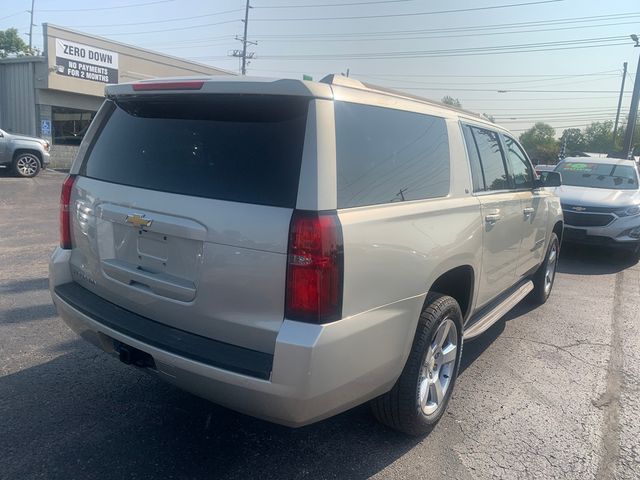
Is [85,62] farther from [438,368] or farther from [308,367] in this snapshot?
[308,367]

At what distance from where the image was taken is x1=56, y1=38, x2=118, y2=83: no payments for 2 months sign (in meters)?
21.2

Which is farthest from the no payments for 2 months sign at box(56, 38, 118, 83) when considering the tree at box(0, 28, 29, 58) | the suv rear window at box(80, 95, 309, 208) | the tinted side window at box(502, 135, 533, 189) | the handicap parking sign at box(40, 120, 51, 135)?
the tree at box(0, 28, 29, 58)

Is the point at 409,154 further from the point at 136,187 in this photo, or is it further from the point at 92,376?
the point at 92,376

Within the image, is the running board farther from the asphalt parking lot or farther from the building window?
the building window

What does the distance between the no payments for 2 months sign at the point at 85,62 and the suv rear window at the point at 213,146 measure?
21.2 meters

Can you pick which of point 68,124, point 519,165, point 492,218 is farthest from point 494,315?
point 68,124

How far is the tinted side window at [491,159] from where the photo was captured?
3.98m

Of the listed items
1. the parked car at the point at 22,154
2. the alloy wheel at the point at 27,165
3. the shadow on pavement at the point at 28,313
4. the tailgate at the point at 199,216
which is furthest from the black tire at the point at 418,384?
the alloy wheel at the point at 27,165

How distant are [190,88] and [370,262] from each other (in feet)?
4.12

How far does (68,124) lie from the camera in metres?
23.2

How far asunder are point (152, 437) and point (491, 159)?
3.13 meters

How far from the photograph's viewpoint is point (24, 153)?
15648mm

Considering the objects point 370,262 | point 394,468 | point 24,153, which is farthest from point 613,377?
point 24,153

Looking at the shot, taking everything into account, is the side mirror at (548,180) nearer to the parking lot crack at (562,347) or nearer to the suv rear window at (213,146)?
the parking lot crack at (562,347)
